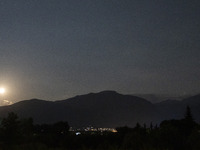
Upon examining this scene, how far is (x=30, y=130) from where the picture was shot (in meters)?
82.7

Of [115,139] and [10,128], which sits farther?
[115,139]

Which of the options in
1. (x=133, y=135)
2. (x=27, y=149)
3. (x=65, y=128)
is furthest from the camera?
(x=65, y=128)

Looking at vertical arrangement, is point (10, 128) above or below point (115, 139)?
above

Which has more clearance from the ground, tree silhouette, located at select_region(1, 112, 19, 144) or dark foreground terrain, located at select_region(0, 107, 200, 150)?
tree silhouette, located at select_region(1, 112, 19, 144)

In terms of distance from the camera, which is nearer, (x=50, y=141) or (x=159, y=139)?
(x=159, y=139)

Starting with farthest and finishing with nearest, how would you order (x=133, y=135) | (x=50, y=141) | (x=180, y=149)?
1. (x=50, y=141)
2. (x=133, y=135)
3. (x=180, y=149)

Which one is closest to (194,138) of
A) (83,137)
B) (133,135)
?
(133,135)

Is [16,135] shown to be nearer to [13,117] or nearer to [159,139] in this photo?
[13,117]

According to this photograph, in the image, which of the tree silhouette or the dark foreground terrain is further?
the tree silhouette

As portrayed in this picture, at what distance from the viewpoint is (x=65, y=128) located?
10000cm

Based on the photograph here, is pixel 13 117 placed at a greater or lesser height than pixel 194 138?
greater

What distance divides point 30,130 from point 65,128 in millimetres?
19232

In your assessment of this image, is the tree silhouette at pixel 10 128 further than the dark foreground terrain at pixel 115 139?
Yes

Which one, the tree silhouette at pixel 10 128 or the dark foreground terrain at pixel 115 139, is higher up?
the tree silhouette at pixel 10 128
